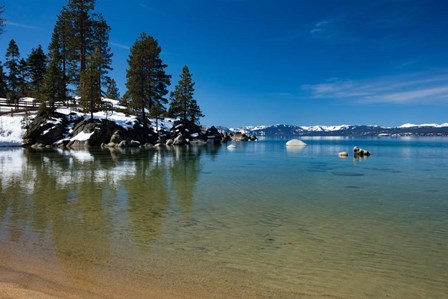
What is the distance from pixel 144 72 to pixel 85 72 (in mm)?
13538

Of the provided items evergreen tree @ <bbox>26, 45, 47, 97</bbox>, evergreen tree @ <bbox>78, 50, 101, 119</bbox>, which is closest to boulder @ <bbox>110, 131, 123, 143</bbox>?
evergreen tree @ <bbox>78, 50, 101, 119</bbox>

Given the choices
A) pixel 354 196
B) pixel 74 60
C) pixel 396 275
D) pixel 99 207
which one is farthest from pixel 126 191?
pixel 74 60

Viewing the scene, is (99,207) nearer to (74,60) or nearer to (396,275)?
(396,275)

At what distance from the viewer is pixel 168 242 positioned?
28.5ft

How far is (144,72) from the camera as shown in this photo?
74500mm

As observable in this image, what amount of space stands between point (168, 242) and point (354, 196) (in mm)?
10810

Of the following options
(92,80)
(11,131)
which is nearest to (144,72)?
(92,80)

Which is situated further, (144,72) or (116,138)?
(144,72)

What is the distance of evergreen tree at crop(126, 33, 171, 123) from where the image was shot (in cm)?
7331

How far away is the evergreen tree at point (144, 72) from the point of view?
73.3 meters

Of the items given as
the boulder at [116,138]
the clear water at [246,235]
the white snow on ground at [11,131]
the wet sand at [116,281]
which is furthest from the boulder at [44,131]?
the wet sand at [116,281]

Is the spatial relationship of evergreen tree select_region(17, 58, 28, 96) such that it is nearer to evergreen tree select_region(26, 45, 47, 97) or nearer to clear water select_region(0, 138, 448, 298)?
evergreen tree select_region(26, 45, 47, 97)

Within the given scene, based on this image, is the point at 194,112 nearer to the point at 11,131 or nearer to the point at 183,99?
the point at 183,99

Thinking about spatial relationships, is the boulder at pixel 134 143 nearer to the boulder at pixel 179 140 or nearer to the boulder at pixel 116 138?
the boulder at pixel 116 138
